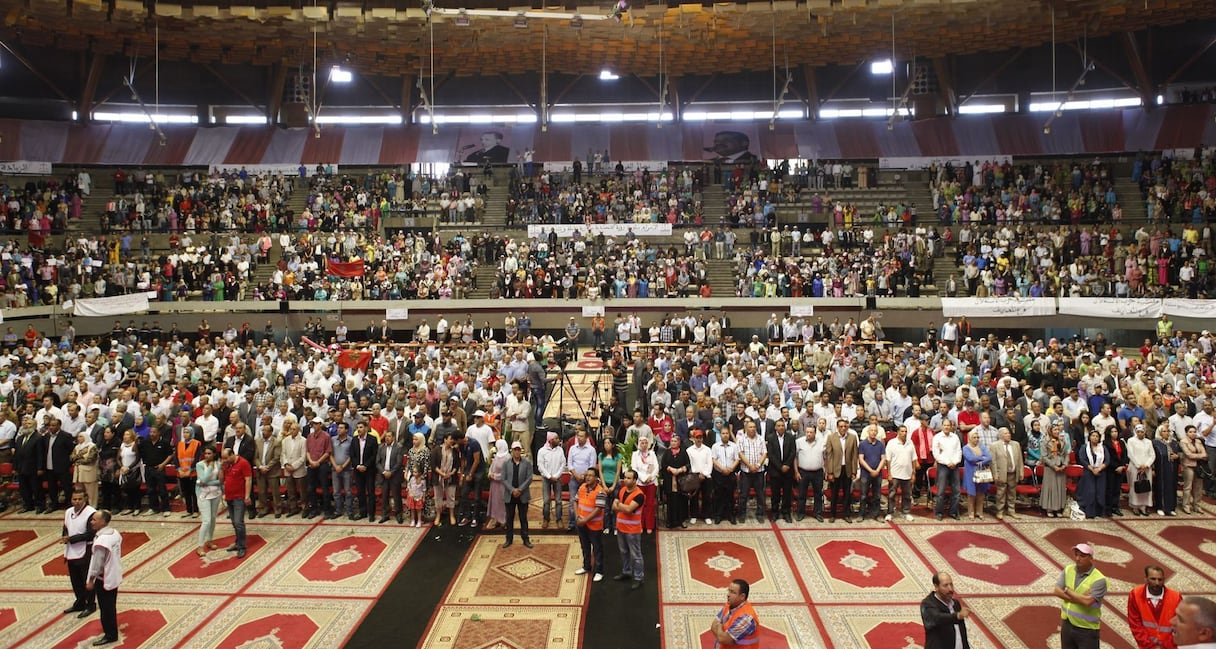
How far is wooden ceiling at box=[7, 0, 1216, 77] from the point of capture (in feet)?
85.7

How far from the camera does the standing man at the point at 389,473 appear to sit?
10.9 metres

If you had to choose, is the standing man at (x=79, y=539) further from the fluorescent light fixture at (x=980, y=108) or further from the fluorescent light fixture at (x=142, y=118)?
the fluorescent light fixture at (x=980, y=108)

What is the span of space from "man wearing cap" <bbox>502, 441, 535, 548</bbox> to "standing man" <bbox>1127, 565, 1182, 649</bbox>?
665 cm

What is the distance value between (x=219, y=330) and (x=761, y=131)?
80.9ft

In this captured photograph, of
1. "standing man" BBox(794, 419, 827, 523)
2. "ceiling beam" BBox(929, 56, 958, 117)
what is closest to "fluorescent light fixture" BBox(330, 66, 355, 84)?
"ceiling beam" BBox(929, 56, 958, 117)

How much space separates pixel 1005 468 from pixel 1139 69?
28.6 meters

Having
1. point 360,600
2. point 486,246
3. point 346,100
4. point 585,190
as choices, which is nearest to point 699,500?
point 360,600

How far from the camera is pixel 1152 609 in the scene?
589 cm

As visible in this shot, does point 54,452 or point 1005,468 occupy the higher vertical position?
point 54,452

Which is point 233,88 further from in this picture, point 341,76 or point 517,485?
point 517,485

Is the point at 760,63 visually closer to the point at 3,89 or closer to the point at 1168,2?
the point at 1168,2

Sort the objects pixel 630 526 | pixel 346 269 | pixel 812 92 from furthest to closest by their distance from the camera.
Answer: pixel 812 92 < pixel 346 269 < pixel 630 526

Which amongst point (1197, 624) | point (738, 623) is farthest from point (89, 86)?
point (1197, 624)

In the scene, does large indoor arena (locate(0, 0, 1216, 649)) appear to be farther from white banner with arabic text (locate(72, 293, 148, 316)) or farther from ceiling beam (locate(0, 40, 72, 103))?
ceiling beam (locate(0, 40, 72, 103))
